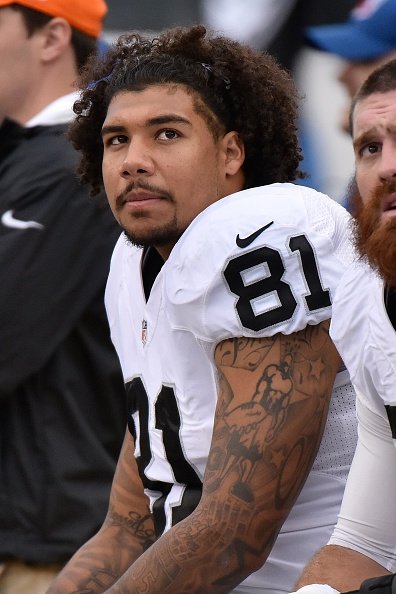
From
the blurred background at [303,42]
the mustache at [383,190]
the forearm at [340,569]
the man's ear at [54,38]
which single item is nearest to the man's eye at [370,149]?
the mustache at [383,190]

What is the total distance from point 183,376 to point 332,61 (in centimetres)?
236

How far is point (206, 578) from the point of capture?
2.67 m

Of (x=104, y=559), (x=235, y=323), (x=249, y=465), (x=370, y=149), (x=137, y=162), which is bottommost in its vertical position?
(x=104, y=559)

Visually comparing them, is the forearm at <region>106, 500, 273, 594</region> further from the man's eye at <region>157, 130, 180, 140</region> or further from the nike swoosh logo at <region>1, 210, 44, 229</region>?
the nike swoosh logo at <region>1, 210, 44, 229</region>

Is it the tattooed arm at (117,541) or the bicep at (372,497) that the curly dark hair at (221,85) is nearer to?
the tattooed arm at (117,541)

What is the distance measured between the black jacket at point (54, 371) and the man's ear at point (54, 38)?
0.50 m

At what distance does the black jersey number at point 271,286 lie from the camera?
2.70 meters

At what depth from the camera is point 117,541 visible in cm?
327

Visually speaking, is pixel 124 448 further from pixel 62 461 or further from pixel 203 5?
pixel 203 5

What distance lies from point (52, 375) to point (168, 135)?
89cm

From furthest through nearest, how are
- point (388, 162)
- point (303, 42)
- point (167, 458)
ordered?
1. point (303, 42)
2. point (167, 458)
3. point (388, 162)

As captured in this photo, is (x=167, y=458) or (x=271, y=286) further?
(x=167, y=458)

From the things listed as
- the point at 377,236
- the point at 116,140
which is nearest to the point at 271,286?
the point at 377,236

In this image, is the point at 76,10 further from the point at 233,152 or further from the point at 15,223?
the point at 233,152
